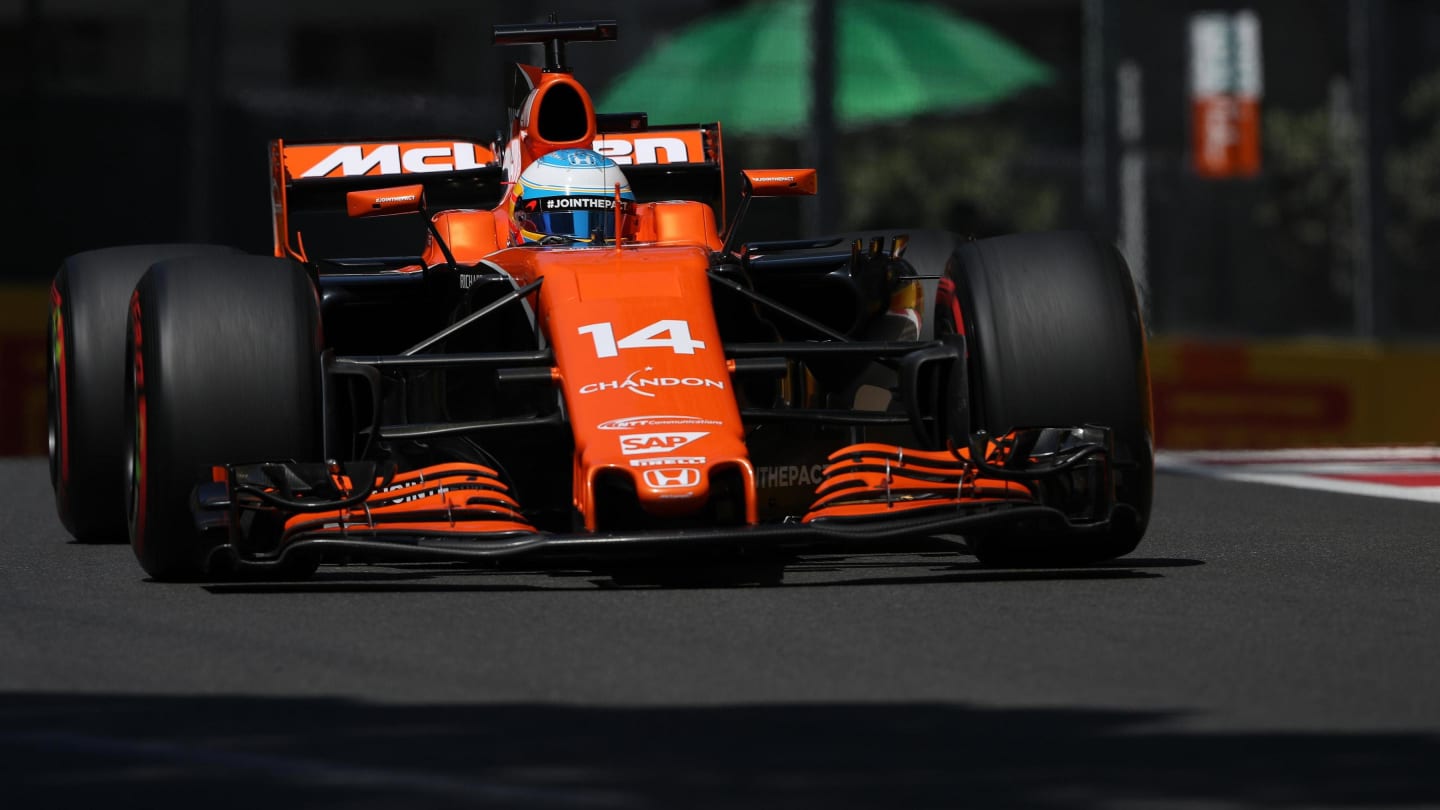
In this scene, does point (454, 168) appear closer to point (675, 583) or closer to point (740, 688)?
point (675, 583)

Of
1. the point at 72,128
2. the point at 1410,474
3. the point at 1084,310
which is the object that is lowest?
the point at 1410,474

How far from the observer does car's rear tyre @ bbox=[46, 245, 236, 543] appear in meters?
9.51

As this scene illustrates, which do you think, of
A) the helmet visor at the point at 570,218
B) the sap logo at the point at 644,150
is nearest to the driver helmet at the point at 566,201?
the helmet visor at the point at 570,218

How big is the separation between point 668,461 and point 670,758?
8.57ft

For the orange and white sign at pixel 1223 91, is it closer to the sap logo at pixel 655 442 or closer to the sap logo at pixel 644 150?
the sap logo at pixel 644 150

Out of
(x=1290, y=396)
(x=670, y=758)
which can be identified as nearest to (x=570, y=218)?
(x=670, y=758)

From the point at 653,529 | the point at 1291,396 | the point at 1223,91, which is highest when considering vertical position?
the point at 1223,91

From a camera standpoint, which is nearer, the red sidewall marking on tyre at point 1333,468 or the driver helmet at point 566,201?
the driver helmet at point 566,201

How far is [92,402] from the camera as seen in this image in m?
9.52

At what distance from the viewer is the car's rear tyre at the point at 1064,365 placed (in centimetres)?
820

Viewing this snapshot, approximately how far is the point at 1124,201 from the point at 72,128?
11.1 metres

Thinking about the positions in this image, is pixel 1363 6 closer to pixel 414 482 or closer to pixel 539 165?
pixel 539 165

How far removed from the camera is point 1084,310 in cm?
827

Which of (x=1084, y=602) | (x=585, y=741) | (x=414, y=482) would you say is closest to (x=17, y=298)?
(x=414, y=482)
